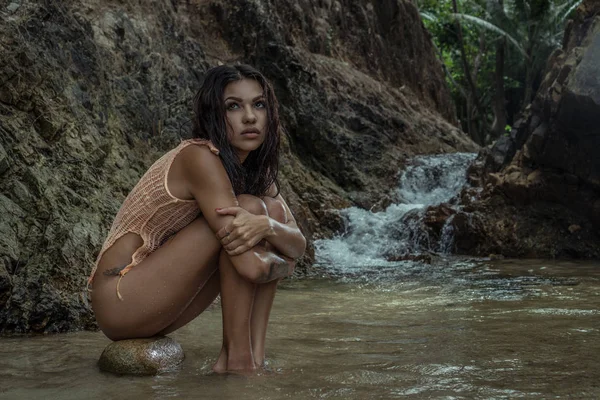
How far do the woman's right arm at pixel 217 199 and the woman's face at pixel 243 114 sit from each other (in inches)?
7.9

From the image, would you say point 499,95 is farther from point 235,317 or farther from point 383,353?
point 235,317

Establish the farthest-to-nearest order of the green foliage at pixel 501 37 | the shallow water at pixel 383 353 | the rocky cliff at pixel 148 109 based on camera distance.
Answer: the green foliage at pixel 501 37, the rocky cliff at pixel 148 109, the shallow water at pixel 383 353

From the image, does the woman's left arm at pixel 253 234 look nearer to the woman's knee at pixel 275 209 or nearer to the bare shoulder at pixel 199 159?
the woman's knee at pixel 275 209

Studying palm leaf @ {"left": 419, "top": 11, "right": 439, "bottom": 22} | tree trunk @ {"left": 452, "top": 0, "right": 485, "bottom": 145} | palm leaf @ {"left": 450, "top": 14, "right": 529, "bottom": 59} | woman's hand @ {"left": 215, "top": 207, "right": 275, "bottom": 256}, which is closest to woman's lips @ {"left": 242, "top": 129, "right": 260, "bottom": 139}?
woman's hand @ {"left": 215, "top": 207, "right": 275, "bottom": 256}

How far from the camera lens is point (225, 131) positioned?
288 cm

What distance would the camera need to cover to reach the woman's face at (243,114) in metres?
2.90

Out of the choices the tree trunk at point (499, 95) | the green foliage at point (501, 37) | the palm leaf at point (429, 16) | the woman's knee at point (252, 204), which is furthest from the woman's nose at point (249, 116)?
the palm leaf at point (429, 16)

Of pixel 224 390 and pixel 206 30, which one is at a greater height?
pixel 206 30

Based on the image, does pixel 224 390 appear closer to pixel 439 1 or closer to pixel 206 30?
pixel 206 30

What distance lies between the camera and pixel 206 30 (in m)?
11.6

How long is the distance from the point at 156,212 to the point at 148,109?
5.02 meters

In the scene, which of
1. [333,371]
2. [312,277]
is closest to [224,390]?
[333,371]

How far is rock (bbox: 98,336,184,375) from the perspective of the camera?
271 cm

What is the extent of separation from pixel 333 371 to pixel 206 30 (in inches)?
381
